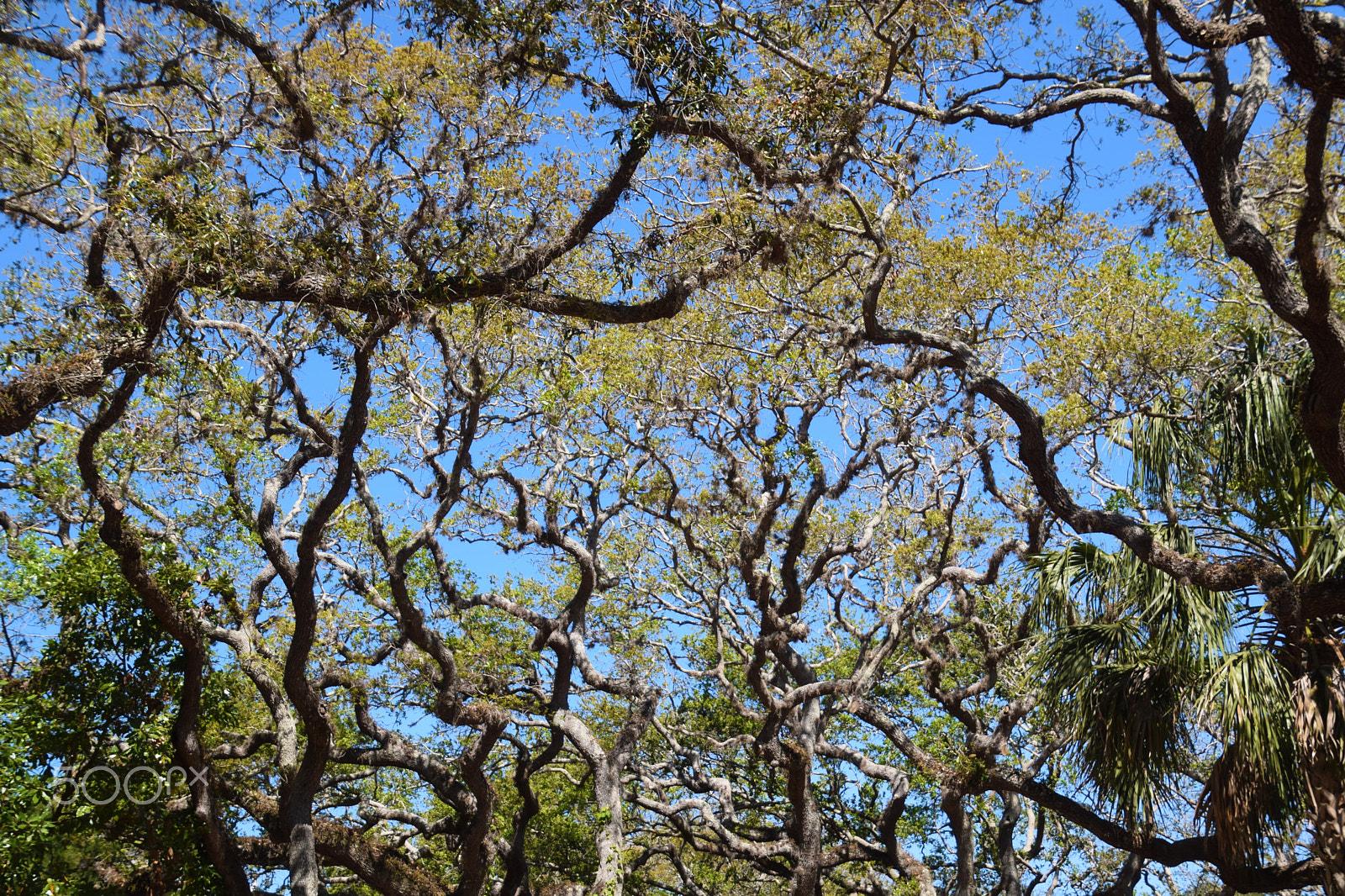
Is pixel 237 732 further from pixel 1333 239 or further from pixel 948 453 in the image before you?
pixel 1333 239

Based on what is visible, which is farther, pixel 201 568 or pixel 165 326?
pixel 201 568

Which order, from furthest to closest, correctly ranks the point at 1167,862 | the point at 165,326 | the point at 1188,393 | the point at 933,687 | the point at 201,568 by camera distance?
1. the point at 933,687
2. the point at 201,568
3. the point at 1167,862
4. the point at 1188,393
5. the point at 165,326

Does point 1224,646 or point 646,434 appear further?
point 646,434

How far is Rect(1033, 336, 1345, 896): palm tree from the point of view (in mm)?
6570

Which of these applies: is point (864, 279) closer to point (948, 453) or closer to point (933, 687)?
point (948, 453)

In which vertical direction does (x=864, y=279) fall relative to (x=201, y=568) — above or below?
above

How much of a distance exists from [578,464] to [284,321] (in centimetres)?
528

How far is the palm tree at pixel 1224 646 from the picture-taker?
6570 mm

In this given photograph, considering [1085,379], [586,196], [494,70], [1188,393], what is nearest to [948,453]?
[1085,379]

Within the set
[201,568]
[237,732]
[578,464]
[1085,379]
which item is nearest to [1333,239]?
[1085,379]

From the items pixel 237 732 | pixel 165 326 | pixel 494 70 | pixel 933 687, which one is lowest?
pixel 237 732

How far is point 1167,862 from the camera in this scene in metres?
9.16

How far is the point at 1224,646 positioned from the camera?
23.4ft

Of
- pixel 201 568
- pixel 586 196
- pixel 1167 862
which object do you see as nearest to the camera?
pixel 586 196
